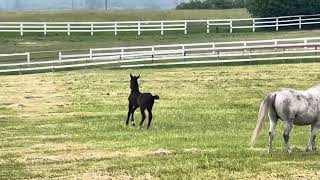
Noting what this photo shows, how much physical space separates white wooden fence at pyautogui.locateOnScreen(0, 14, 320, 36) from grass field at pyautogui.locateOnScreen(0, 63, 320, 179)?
25.4 m

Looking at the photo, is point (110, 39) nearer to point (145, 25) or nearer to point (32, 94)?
point (145, 25)

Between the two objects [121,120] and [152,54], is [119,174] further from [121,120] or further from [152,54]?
[152,54]

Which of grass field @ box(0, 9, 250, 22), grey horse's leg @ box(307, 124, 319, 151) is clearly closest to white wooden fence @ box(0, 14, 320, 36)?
grass field @ box(0, 9, 250, 22)

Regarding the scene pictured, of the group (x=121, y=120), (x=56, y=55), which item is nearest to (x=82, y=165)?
(x=121, y=120)

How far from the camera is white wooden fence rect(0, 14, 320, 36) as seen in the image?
62.1 meters

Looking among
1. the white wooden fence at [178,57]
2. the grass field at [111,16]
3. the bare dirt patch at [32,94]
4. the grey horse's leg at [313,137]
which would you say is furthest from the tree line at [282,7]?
the grey horse's leg at [313,137]

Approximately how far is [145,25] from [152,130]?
45841 mm

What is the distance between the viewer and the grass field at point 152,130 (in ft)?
39.7

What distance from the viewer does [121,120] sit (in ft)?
68.5

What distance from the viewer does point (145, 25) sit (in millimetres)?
63562

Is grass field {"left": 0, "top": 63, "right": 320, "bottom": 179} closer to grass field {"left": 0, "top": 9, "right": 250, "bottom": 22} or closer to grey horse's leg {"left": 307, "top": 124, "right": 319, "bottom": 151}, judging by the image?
grey horse's leg {"left": 307, "top": 124, "right": 319, "bottom": 151}

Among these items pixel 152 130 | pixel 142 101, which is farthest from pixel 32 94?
pixel 152 130

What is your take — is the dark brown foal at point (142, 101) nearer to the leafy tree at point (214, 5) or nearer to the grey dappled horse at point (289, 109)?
the grey dappled horse at point (289, 109)

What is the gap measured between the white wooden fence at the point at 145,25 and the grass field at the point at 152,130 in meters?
25.4
